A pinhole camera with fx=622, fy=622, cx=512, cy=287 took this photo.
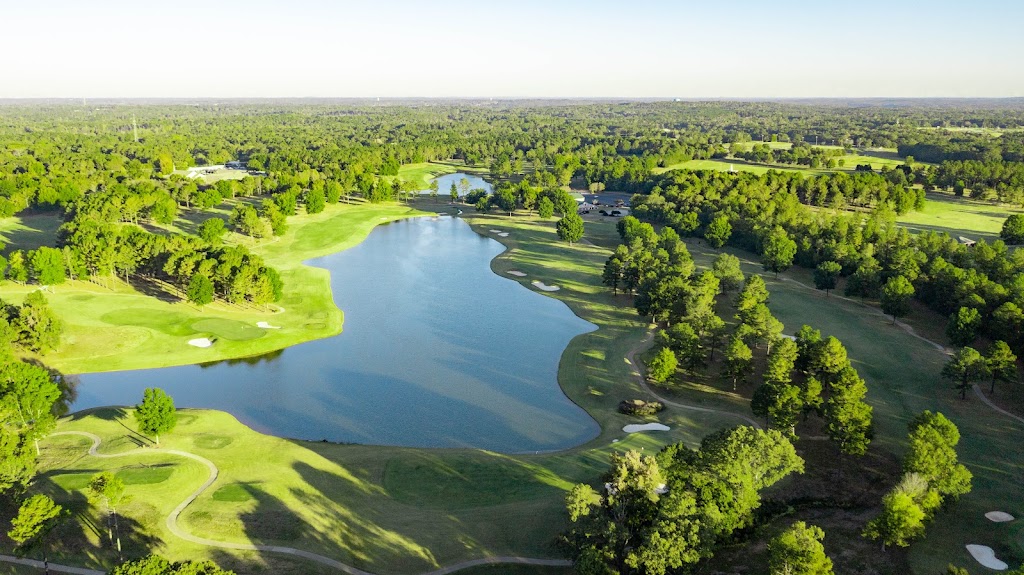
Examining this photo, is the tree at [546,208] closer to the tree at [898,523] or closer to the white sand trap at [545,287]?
the white sand trap at [545,287]

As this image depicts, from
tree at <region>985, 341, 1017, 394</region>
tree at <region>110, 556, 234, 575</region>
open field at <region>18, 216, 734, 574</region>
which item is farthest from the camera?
tree at <region>985, 341, 1017, 394</region>

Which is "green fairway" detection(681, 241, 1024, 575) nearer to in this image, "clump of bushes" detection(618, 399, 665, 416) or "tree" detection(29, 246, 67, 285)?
"clump of bushes" detection(618, 399, 665, 416)

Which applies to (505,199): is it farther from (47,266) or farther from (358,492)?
(358,492)

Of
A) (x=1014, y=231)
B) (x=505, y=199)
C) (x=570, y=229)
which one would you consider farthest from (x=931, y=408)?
(x=505, y=199)

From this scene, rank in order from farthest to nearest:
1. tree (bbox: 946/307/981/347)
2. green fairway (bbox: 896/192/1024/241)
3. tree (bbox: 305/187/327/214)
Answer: tree (bbox: 305/187/327/214) → green fairway (bbox: 896/192/1024/241) → tree (bbox: 946/307/981/347)

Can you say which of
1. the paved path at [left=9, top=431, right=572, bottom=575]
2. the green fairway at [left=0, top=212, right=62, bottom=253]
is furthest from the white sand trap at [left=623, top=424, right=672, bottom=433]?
the green fairway at [left=0, top=212, right=62, bottom=253]

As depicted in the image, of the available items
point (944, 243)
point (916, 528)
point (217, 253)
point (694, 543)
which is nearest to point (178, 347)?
point (217, 253)
